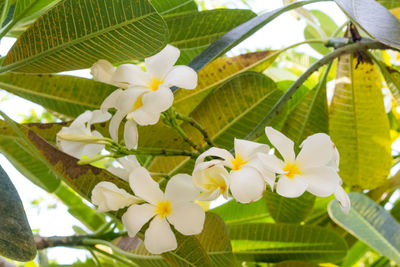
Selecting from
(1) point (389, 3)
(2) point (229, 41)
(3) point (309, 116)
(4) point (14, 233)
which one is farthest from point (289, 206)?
(4) point (14, 233)

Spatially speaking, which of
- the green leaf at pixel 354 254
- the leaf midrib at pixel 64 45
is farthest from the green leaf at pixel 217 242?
the green leaf at pixel 354 254

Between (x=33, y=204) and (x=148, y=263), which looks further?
(x=33, y=204)

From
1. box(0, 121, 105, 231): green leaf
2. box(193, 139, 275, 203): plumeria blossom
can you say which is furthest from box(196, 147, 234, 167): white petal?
box(0, 121, 105, 231): green leaf

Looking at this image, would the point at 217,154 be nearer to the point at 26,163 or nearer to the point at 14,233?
the point at 14,233

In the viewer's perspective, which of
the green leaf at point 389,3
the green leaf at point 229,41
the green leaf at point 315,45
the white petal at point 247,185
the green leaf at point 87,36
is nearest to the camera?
the white petal at point 247,185

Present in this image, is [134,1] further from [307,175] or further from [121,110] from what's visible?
[307,175]

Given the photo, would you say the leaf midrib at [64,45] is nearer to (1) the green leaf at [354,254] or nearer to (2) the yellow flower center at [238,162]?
(2) the yellow flower center at [238,162]

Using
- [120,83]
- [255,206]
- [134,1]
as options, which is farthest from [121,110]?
[255,206]
